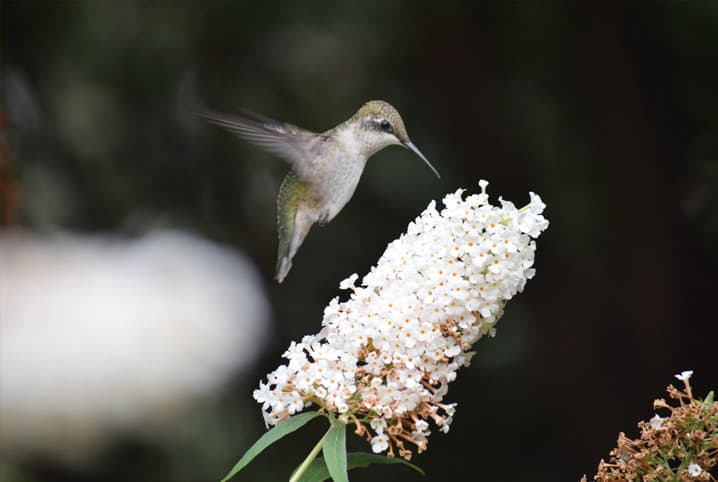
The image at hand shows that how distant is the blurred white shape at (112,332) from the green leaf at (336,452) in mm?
2189

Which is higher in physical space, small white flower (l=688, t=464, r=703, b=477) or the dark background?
the dark background

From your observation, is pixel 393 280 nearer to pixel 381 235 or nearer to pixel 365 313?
pixel 365 313

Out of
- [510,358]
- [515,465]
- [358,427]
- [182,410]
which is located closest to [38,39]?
[182,410]

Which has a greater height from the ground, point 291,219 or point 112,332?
point 112,332

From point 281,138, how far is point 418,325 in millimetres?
676

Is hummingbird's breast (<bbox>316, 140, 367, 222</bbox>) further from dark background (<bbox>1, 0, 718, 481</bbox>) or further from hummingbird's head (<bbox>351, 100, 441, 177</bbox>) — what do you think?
dark background (<bbox>1, 0, 718, 481</bbox>)

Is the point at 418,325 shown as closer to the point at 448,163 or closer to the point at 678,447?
the point at 678,447

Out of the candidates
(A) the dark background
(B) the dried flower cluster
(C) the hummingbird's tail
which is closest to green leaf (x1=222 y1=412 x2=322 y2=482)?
(B) the dried flower cluster

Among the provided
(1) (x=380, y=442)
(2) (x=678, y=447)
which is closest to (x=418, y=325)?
(1) (x=380, y=442)

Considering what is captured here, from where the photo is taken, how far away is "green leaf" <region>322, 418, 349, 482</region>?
121cm

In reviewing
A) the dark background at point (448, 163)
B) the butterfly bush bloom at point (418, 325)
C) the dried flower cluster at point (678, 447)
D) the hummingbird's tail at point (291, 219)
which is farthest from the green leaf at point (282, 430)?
the dark background at point (448, 163)

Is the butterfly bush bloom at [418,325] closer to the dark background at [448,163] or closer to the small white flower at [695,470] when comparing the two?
the small white flower at [695,470]

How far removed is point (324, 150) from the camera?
190 centimetres

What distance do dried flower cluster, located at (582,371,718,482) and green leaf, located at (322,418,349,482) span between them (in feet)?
1.12
